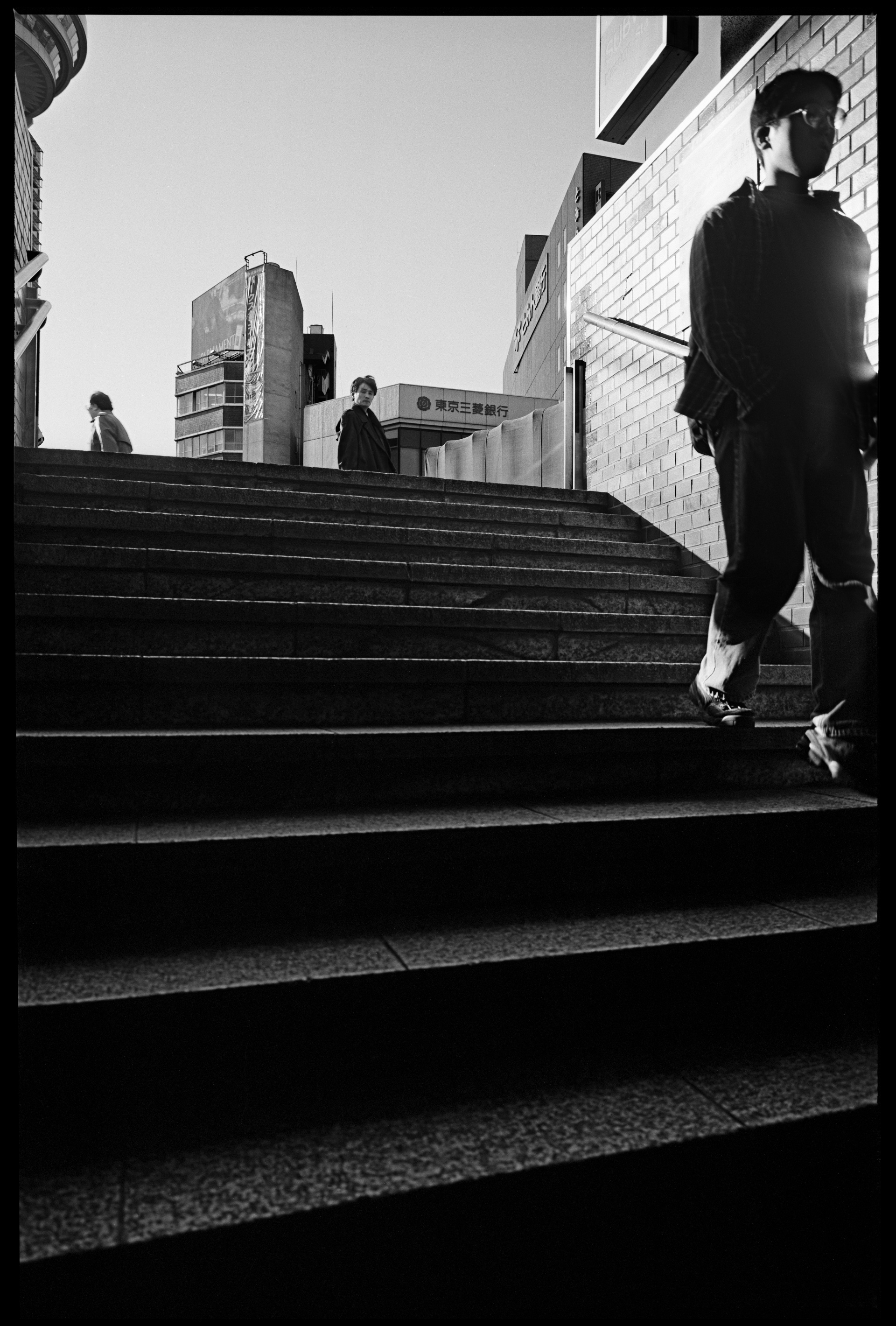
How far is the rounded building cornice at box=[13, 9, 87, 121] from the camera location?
128cm

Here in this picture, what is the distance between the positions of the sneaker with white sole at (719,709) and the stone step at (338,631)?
1.45 meters

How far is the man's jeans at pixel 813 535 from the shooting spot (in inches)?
63.3

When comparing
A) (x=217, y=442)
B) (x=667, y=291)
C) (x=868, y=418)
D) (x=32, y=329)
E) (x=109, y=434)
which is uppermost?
(x=217, y=442)

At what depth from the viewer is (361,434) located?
8086 millimetres

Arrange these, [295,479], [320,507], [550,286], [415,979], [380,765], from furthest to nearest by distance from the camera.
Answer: [550,286]
[295,479]
[320,507]
[380,765]
[415,979]

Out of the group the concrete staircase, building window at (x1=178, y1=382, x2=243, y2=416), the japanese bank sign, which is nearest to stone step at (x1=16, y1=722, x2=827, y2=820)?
the concrete staircase

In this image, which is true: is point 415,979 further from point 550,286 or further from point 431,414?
point 550,286

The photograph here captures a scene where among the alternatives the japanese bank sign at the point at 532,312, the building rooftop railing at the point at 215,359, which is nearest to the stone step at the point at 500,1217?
the japanese bank sign at the point at 532,312

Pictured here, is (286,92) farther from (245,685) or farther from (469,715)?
(469,715)

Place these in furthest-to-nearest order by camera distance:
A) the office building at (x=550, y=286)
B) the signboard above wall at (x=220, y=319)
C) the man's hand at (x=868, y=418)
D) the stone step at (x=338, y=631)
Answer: the signboard above wall at (x=220, y=319) → the office building at (x=550, y=286) → the stone step at (x=338, y=631) → the man's hand at (x=868, y=418)

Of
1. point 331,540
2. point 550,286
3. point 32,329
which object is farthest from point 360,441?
point 550,286

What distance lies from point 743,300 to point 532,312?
33713 millimetres

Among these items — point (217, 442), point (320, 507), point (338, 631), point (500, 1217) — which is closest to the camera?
point (500, 1217)

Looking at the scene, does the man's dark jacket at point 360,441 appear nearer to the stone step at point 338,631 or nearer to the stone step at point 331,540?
the stone step at point 331,540
